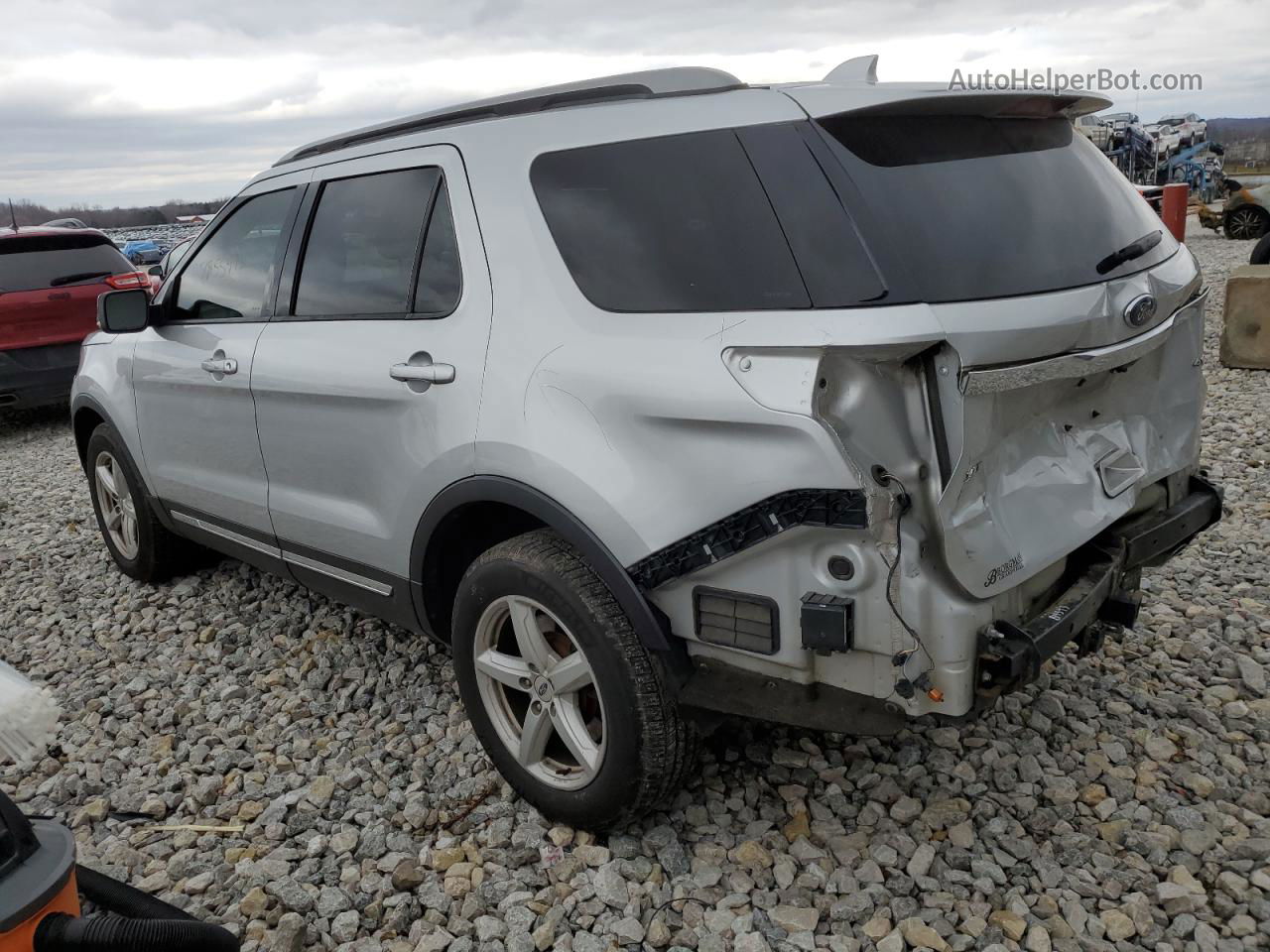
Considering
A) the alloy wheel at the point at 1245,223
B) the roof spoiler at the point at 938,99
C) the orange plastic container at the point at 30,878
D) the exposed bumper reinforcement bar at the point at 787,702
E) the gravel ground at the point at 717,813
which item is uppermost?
the roof spoiler at the point at 938,99

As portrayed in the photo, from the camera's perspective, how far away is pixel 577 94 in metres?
2.85

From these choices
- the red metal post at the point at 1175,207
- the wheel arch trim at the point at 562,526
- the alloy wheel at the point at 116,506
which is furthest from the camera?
the red metal post at the point at 1175,207

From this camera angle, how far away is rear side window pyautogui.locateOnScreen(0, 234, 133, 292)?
886cm

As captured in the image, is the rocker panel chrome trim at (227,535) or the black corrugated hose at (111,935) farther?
the rocker panel chrome trim at (227,535)

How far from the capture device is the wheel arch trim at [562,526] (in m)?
2.46

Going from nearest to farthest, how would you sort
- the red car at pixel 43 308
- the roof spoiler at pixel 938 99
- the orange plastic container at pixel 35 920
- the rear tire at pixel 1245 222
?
the orange plastic container at pixel 35 920 → the roof spoiler at pixel 938 99 → the red car at pixel 43 308 → the rear tire at pixel 1245 222

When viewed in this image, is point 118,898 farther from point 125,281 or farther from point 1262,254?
point 1262,254

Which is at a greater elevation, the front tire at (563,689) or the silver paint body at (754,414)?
the silver paint body at (754,414)

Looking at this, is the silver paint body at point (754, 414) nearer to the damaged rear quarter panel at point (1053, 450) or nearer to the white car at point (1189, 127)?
the damaged rear quarter panel at point (1053, 450)

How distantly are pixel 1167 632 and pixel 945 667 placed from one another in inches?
81.4

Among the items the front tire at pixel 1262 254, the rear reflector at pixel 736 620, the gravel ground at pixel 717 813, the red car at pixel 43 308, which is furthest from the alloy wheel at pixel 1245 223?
the rear reflector at pixel 736 620

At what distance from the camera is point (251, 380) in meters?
3.63

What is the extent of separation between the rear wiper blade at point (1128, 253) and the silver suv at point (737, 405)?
0.01 m

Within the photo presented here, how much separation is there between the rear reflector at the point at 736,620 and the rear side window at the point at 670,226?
65 cm
